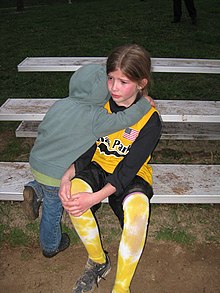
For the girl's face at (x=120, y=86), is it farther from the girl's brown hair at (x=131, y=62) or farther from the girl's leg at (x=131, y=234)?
the girl's leg at (x=131, y=234)

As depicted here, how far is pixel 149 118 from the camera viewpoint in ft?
7.25

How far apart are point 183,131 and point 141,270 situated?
6.60ft

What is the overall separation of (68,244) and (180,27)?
316 inches

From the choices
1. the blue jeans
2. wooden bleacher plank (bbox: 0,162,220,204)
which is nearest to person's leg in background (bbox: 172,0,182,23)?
wooden bleacher plank (bbox: 0,162,220,204)

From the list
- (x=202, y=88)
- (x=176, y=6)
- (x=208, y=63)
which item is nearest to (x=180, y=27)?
(x=176, y=6)

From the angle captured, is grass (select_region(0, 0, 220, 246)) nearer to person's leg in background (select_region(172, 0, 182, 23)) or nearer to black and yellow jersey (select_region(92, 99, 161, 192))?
person's leg in background (select_region(172, 0, 182, 23))

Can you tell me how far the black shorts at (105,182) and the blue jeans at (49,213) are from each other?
22 cm

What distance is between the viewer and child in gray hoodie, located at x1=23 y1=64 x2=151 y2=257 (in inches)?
81.6

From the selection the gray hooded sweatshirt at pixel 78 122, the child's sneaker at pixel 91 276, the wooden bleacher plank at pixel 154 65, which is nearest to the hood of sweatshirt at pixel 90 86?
the gray hooded sweatshirt at pixel 78 122

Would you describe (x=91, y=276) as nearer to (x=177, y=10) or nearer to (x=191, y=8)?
(x=191, y=8)

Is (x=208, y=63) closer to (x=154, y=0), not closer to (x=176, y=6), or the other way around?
(x=176, y=6)

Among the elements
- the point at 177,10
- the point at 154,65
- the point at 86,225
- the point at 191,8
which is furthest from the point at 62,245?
the point at 177,10

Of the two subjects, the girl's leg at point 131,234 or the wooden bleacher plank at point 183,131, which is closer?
the girl's leg at point 131,234

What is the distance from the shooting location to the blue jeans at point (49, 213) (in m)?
2.30
